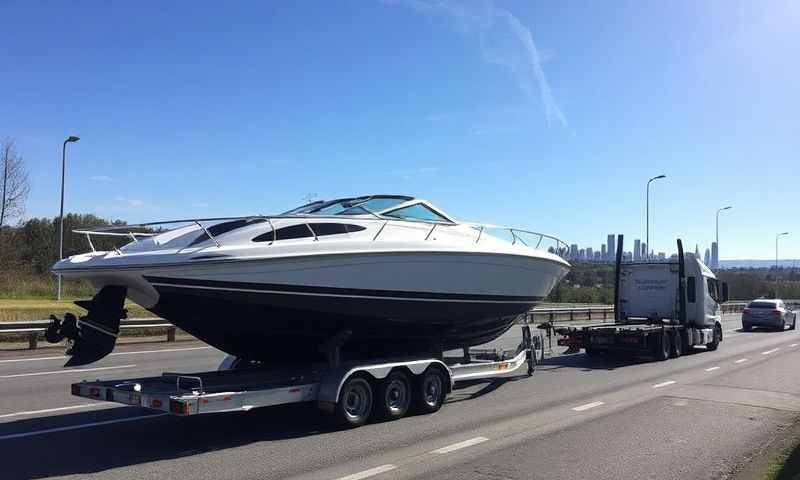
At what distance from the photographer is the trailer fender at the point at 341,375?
25.9 feet

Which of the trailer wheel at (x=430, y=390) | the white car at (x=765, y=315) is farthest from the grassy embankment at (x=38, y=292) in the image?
the white car at (x=765, y=315)

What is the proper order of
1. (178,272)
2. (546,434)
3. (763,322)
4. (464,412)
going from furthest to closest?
(763,322)
(464,412)
(546,434)
(178,272)

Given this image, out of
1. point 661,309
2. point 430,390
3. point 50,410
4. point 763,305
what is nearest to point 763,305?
point 763,305

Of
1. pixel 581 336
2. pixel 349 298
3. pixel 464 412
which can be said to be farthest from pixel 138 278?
pixel 581 336

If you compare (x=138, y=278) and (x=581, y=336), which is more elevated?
(x=138, y=278)

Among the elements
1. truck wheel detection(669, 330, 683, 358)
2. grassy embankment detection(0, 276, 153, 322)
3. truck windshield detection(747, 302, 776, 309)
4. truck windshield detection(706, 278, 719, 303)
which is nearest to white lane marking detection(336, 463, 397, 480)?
truck wheel detection(669, 330, 683, 358)

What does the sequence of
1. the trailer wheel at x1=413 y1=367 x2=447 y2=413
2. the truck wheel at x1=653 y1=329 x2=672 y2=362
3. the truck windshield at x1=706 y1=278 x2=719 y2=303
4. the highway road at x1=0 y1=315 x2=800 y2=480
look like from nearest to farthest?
the highway road at x1=0 y1=315 x2=800 y2=480, the trailer wheel at x1=413 y1=367 x2=447 y2=413, the truck wheel at x1=653 y1=329 x2=672 y2=362, the truck windshield at x1=706 y1=278 x2=719 y2=303

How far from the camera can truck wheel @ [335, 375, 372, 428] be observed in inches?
315

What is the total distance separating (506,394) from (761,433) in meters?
3.75

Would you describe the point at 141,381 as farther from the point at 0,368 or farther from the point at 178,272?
the point at 0,368

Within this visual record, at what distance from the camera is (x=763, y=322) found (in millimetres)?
31250

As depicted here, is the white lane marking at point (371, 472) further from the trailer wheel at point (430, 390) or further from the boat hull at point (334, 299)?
the trailer wheel at point (430, 390)

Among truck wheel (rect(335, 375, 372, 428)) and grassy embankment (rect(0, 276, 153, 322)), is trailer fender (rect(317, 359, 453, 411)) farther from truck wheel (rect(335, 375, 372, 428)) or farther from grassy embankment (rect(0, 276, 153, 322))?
grassy embankment (rect(0, 276, 153, 322))

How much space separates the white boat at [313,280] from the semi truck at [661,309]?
657 cm
